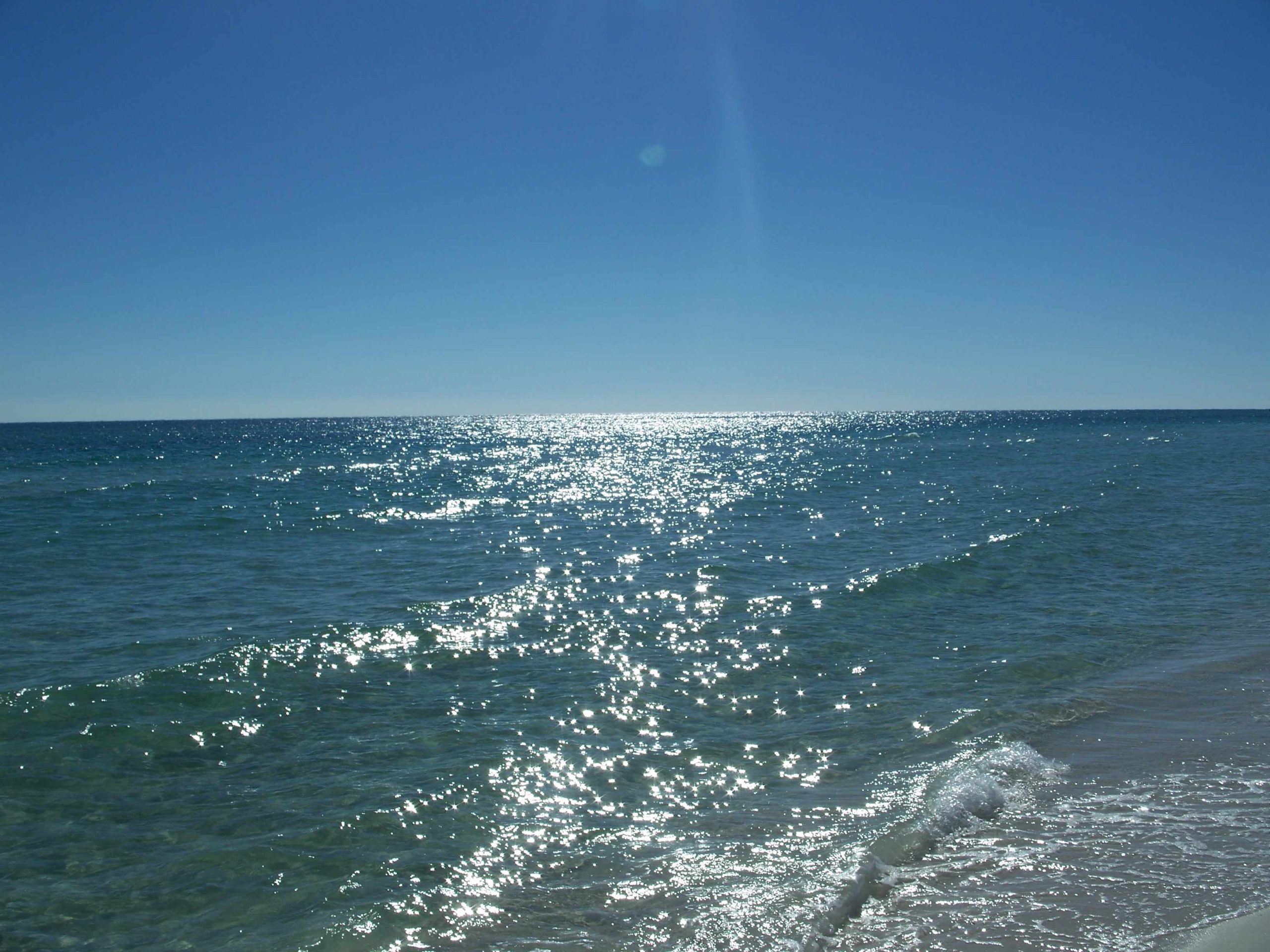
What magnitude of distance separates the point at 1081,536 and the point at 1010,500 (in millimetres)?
10333

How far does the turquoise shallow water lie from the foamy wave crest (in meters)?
0.04

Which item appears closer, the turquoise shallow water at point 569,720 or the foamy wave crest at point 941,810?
the foamy wave crest at point 941,810

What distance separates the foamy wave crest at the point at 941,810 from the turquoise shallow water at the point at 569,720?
4 centimetres

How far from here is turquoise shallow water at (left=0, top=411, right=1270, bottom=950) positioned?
21.6 ft

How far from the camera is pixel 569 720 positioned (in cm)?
1054

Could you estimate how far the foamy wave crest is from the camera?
6.19 metres

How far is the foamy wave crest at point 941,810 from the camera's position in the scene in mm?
6191

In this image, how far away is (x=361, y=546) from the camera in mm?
24406

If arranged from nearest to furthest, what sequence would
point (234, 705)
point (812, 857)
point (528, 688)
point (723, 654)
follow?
point (812, 857) → point (234, 705) → point (528, 688) → point (723, 654)

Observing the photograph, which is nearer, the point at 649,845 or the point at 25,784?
the point at 649,845

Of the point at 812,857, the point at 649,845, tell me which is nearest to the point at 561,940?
the point at 649,845

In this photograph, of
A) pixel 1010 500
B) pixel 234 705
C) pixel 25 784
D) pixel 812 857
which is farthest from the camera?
pixel 1010 500

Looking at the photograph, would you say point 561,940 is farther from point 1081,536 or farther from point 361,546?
point 1081,536

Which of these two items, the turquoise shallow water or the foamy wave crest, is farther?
the turquoise shallow water
